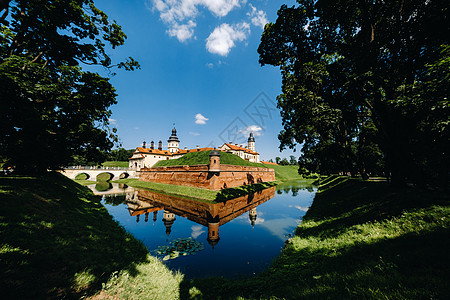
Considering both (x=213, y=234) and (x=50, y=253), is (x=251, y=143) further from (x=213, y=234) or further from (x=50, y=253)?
(x=50, y=253)

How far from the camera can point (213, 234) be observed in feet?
33.7

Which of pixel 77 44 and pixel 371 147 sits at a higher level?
pixel 77 44

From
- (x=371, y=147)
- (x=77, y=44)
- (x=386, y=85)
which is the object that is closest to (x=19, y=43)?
(x=77, y=44)

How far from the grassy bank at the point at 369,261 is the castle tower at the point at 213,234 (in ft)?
12.7

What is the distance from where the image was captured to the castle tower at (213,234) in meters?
9.27

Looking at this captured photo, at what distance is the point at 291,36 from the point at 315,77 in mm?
3190

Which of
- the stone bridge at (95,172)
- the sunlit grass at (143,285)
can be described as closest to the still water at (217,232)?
the sunlit grass at (143,285)

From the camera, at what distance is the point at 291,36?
9.79m

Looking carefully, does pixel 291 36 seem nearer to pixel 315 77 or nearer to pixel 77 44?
pixel 315 77

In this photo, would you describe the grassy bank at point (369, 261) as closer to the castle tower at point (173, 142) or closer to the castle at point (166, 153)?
the castle at point (166, 153)

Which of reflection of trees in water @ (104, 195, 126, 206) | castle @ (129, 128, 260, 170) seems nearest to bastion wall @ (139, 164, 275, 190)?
reflection of trees in water @ (104, 195, 126, 206)

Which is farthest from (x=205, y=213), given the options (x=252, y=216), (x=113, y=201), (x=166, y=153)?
(x=166, y=153)

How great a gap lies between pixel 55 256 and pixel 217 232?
27.3ft

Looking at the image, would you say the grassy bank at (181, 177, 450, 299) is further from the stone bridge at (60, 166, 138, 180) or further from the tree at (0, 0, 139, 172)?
the stone bridge at (60, 166, 138, 180)
